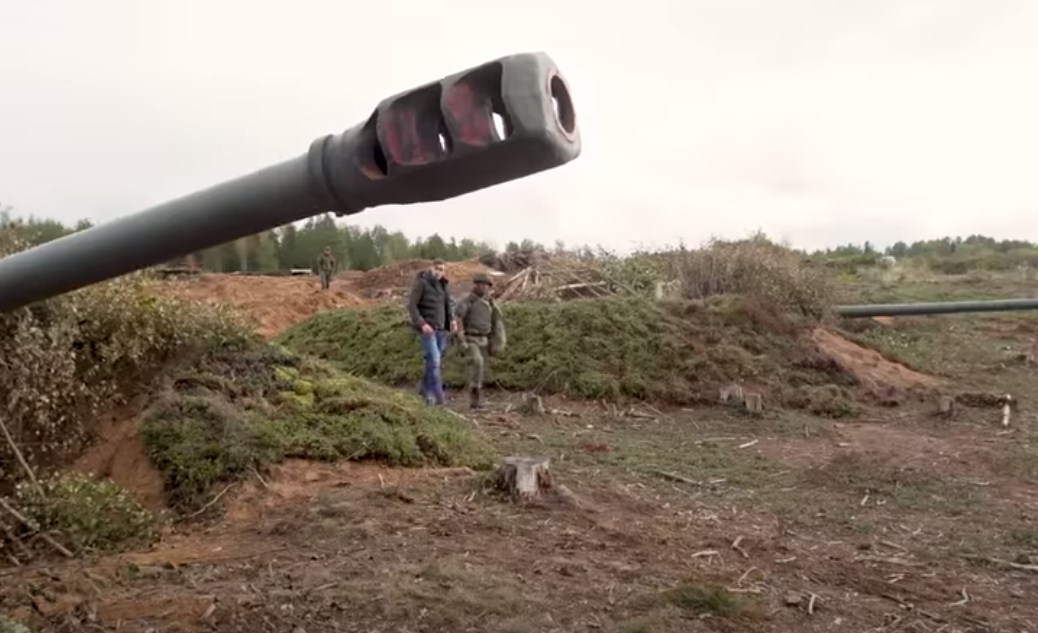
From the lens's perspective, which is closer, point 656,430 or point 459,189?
point 459,189

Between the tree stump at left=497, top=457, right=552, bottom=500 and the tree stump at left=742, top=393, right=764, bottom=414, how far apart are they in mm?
5592

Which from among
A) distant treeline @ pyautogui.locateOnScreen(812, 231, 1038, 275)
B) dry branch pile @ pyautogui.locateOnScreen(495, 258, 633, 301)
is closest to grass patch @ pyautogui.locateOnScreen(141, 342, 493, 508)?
dry branch pile @ pyautogui.locateOnScreen(495, 258, 633, 301)

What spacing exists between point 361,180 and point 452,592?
3387 mm

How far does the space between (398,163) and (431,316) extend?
9.14 m

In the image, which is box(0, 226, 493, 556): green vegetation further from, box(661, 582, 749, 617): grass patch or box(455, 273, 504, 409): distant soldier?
box(661, 582, 749, 617): grass patch

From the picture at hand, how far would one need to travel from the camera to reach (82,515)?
555 cm

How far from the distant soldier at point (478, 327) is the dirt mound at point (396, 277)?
11184mm

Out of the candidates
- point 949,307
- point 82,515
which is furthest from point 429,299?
point 949,307

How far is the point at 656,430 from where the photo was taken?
35.1 ft

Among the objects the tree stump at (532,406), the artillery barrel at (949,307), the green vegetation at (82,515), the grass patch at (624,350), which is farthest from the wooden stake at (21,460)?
the artillery barrel at (949,307)

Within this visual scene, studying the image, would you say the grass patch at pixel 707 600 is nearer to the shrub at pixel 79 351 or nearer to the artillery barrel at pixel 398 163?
the artillery barrel at pixel 398 163

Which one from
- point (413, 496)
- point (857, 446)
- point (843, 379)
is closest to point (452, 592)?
point (413, 496)

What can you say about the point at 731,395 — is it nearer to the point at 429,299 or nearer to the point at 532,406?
the point at 532,406

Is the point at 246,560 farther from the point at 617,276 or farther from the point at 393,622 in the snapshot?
the point at 617,276
